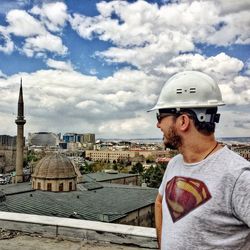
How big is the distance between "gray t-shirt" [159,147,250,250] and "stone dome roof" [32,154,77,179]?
25.6 m

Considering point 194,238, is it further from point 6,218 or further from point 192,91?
point 6,218

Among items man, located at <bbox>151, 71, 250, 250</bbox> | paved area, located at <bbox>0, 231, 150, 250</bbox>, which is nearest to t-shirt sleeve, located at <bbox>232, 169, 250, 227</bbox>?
man, located at <bbox>151, 71, 250, 250</bbox>

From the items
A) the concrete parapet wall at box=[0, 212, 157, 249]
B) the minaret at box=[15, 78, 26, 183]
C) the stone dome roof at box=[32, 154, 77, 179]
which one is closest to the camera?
the concrete parapet wall at box=[0, 212, 157, 249]

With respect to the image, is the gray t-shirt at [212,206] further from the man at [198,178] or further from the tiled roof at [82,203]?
the tiled roof at [82,203]

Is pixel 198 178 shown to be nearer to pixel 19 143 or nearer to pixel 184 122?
pixel 184 122

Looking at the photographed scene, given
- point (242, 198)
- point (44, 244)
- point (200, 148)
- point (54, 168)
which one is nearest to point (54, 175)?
point (54, 168)

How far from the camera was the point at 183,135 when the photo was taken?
5.97 feet

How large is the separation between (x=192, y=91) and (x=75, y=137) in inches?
7721

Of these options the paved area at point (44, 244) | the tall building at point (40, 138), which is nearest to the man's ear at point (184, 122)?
the paved area at point (44, 244)

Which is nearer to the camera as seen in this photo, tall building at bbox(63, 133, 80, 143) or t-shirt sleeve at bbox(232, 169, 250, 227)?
t-shirt sleeve at bbox(232, 169, 250, 227)

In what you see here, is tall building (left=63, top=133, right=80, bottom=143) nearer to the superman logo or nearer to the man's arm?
the man's arm

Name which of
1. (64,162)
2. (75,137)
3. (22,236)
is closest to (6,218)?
(22,236)

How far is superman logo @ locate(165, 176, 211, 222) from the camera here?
1661 millimetres

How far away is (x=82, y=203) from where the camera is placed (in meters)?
23.5
